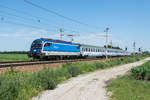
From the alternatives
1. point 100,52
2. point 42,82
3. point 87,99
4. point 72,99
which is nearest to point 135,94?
point 87,99

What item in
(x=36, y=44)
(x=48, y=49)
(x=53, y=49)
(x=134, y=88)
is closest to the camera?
(x=134, y=88)

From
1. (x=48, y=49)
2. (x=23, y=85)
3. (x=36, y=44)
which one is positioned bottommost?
(x=23, y=85)

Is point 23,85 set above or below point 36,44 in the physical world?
below

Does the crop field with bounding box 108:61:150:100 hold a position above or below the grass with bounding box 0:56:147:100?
below

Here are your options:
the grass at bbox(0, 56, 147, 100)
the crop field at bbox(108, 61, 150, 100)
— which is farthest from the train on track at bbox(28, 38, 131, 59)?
the crop field at bbox(108, 61, 150, 100)

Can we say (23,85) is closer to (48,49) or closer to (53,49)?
(48,49)

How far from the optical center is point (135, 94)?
9.93 m

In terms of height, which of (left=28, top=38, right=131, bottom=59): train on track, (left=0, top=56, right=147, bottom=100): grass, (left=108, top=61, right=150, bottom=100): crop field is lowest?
(left=108, top=61, right=150, bottom=100): crop field

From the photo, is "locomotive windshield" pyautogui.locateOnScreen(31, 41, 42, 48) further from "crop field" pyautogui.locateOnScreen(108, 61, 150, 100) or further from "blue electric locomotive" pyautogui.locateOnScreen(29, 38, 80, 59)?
"crop field" pyautogui.locateOnScreen(108, 61, 150, 100)

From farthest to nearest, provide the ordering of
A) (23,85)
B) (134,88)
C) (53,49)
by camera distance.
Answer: (53,49), (134,88), (23,85)

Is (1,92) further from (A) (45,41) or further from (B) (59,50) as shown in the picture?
(B) (59,50)

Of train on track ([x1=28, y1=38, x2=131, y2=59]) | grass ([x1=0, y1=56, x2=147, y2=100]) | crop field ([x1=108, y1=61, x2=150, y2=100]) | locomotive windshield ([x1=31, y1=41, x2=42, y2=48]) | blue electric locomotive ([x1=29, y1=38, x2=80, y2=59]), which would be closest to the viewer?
grass ([x1=0, y1=56, x2=147, y2=100])

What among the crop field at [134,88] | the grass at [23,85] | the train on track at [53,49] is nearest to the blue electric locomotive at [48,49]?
the train on track at [53,49]

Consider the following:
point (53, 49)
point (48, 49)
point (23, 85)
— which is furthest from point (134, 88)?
point (53, 49)
